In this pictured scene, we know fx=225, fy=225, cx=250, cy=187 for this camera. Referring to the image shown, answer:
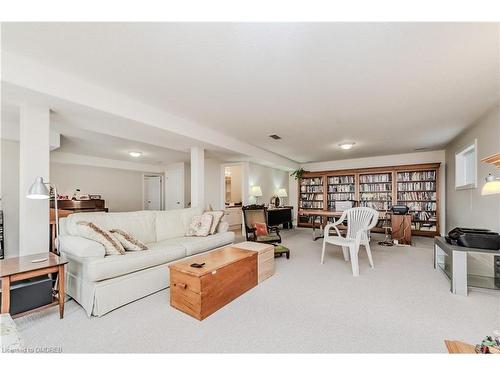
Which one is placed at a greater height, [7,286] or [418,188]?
[418,188]

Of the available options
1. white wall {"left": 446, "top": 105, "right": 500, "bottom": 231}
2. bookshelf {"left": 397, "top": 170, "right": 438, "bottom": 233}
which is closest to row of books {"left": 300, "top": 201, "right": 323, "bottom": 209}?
bookshelf {"left": 397, "top": 170, "right": 438, "bottom": 233}

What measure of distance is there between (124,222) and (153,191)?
5.26 m

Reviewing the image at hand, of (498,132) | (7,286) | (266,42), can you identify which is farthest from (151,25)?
(498,132)

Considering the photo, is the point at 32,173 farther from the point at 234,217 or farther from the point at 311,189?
the point at 311,189

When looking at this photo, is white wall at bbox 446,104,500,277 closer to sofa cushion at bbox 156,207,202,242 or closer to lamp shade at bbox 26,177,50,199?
sofa cushion at bbox 156,207,202,242

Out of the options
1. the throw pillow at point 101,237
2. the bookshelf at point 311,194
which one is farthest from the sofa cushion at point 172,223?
the bookshelf at point 311,194

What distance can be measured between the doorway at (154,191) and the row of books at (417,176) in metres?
7.46

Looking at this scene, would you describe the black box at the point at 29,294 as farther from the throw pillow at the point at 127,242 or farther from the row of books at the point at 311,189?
the row of books at the point at 311,189

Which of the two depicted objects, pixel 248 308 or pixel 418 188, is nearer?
pixel 248 308

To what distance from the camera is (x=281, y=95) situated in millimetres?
2695

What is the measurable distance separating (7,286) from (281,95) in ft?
9.77

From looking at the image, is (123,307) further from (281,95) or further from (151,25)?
(281,95)

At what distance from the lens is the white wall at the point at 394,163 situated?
226 inches
